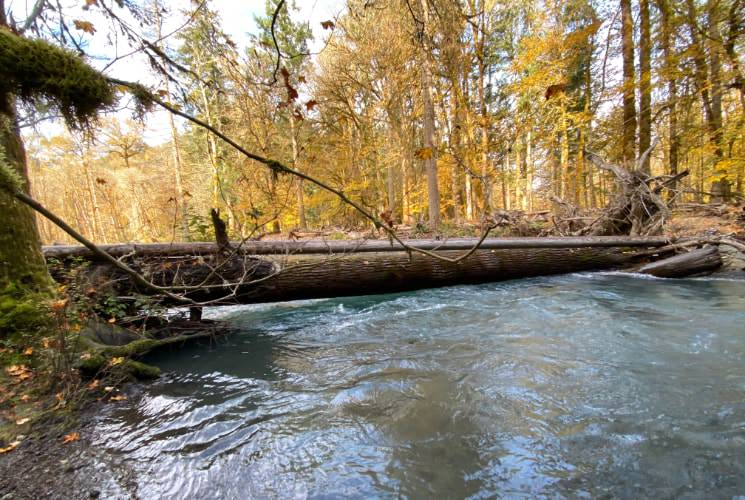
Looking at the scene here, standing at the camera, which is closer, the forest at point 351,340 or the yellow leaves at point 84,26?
the forest at point 351,340

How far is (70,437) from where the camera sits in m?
2.12

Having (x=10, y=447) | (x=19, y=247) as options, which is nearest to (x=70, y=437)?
(x=10, y=447)

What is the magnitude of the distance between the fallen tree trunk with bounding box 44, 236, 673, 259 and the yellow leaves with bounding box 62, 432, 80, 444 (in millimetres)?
1800

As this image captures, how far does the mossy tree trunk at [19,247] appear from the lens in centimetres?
288

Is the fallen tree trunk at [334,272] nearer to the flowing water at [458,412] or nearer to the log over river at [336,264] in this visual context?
the log over river at [336,264]

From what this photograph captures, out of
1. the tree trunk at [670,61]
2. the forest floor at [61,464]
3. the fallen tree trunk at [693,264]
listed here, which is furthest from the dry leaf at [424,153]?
the tree trunk at [670,61]

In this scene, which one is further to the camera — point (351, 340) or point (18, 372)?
point (351, 340)

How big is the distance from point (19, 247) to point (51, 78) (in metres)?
2.24

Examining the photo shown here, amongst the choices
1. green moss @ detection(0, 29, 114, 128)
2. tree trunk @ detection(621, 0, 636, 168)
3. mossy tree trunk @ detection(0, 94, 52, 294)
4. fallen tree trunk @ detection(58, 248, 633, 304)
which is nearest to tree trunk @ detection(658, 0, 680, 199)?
tree trunk @ detection(621, 0, 636, 168)

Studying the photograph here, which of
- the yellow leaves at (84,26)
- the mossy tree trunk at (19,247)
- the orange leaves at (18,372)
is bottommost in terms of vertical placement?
the orange leaves at (18,372)

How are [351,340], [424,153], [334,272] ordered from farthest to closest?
[334,272], [351,340], [424,153]

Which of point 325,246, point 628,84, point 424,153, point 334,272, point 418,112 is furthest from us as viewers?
point 418,112

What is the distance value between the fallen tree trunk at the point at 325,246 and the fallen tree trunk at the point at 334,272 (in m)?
0.15

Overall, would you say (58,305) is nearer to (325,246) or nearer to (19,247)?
(19,247)
